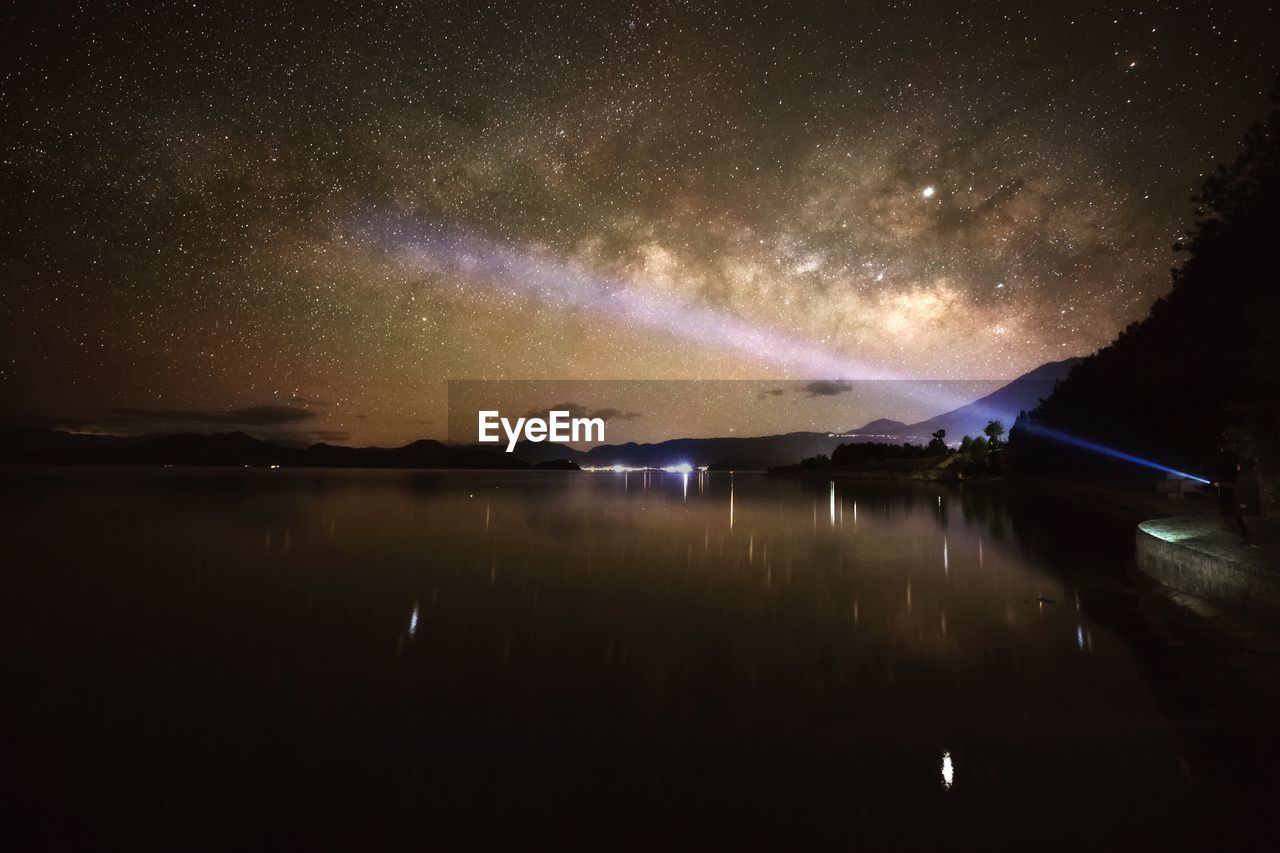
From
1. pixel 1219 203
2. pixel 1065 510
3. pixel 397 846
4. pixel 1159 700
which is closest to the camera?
pixel 397 846

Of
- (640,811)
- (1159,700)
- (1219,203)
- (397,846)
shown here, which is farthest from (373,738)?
(1219,203)

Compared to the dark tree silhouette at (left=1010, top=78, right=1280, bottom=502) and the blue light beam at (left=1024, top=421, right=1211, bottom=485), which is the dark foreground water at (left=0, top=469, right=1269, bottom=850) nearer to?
Answer: the dark tree silhouette at (left=1010, top=78, right=1280, bottom=502)

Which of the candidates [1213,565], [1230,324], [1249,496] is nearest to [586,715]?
[1213,565]

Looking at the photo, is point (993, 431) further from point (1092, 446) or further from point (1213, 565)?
point (1213, 565)

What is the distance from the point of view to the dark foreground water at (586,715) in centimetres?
467

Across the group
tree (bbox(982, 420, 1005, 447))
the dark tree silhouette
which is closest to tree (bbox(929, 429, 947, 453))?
tree (bbox(982, 420, 1005, 447))

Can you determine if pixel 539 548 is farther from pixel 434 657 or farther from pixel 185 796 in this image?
pixel 185 796

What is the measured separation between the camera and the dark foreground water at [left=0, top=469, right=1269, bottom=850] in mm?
4672

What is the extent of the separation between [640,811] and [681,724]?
1.72m

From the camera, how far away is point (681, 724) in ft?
21.2

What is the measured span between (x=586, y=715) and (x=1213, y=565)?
10320 mm

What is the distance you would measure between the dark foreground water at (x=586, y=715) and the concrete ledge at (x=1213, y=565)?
50.0 inches

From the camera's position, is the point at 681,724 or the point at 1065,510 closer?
the point at 681,724

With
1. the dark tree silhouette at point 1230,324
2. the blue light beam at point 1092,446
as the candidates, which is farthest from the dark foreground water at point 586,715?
the blue light beam at point 1092,446
